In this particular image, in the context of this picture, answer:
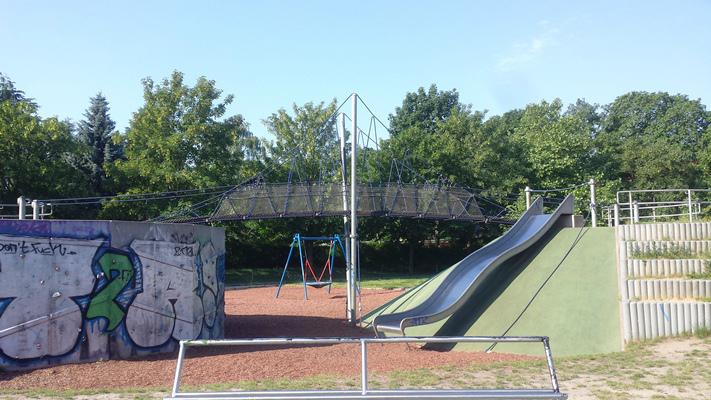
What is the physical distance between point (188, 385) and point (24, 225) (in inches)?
172

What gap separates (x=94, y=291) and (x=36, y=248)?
1233 millimetres

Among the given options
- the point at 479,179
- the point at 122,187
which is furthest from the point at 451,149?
the point at 122,187

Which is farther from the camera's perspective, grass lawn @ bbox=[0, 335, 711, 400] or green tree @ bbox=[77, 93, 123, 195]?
green tree @ bbox=[77, 93, 123, 195]

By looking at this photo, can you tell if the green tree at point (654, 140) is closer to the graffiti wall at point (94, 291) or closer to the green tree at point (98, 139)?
the green tree at point (98, 139)

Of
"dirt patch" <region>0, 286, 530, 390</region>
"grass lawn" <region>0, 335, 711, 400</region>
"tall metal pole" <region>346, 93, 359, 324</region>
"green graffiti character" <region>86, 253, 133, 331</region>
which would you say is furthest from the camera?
"tall metal pole" <region>346, 93, 359, 324</region>

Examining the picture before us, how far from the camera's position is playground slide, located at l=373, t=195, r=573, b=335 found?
1316cm

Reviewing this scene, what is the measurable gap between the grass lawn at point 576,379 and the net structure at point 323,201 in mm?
11908

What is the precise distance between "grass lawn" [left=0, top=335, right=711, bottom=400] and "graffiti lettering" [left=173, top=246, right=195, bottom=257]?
3767mm

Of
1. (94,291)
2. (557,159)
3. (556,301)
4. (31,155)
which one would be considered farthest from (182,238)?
(557,159)

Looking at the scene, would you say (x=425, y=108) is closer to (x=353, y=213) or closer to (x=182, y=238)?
(x=353, y=213)

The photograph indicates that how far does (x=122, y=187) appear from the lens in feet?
123

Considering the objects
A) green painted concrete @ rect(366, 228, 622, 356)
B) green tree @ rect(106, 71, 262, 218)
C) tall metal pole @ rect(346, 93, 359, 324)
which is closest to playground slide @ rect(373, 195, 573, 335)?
green painted concrete @ rect(366, 228, 622, 356)

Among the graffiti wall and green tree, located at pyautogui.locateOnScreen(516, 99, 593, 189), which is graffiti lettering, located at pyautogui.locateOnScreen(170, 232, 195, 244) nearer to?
the graffiti wall

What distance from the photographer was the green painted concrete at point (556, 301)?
1205 cm
